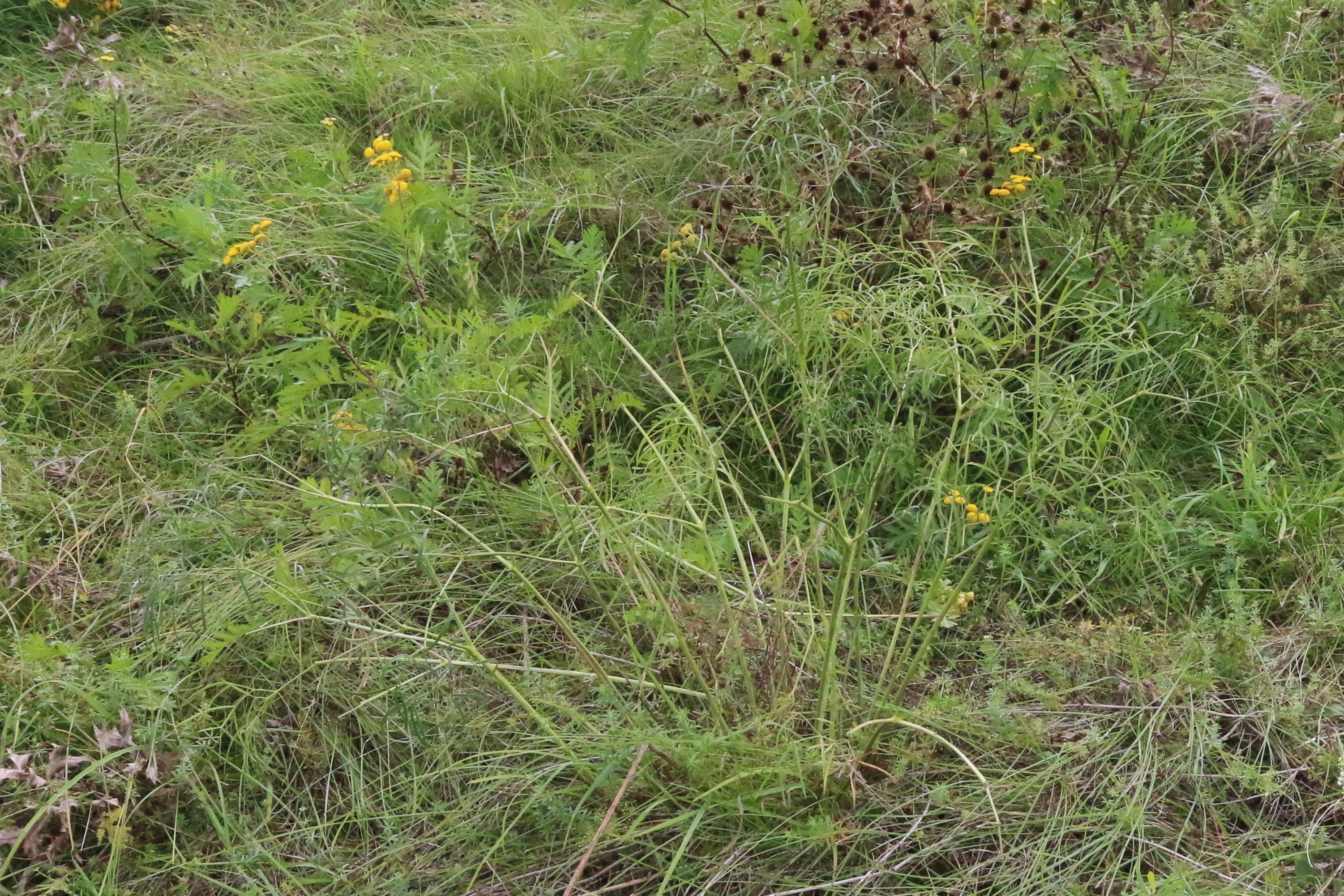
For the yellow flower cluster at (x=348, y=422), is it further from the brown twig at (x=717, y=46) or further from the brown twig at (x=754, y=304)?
the brown twig at (x=717, y=46)

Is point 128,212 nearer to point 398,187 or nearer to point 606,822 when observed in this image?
point 398,187

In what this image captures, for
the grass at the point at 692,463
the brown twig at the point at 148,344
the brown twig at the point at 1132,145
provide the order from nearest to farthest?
the grass at the point at 692,463 → the brown twig at the point at 1132,145 → the brown twig at the point at 148,344

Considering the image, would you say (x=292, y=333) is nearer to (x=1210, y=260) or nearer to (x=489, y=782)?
(x=489, y=782)

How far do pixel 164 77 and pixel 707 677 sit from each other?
9.71 feet

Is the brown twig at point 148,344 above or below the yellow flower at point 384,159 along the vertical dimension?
below

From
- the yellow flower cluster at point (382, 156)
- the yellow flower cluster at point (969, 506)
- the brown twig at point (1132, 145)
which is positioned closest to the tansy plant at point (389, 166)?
the yellow flower cluster at point (382, 156)

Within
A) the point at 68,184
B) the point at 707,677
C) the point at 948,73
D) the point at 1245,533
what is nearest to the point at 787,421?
the point at 707,677

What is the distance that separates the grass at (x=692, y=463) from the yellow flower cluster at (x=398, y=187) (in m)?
0.01

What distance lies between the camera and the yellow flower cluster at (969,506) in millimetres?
2156

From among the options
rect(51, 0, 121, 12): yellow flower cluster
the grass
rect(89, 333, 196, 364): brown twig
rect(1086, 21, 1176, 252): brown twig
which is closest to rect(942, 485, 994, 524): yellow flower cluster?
the grass

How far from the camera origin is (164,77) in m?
3.93

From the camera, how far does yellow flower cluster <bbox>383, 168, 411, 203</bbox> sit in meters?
2.54

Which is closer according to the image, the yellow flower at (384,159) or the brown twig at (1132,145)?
the yellow flower at (384,159)

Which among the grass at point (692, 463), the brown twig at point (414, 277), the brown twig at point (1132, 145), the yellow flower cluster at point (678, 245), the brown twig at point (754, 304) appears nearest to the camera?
the grass at point (692, 463)
